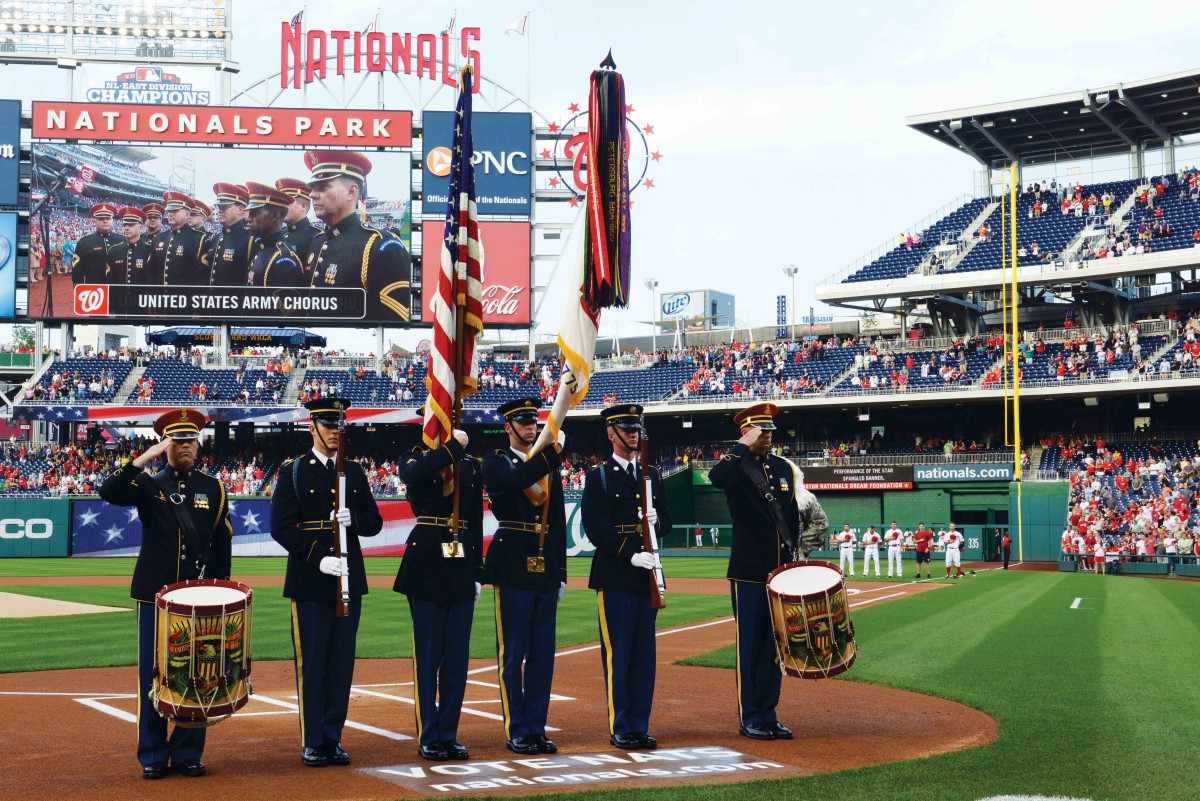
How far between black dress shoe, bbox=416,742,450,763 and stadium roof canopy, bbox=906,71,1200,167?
42479 millimetres

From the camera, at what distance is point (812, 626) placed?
25.8 ft

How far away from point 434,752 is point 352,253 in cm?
4178

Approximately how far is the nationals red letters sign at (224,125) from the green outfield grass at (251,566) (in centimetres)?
1766

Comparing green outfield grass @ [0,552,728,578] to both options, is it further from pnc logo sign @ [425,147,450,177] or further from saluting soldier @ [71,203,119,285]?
pnc logo sign @ [425,147,450,177]

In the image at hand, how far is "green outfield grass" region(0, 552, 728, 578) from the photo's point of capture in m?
31.7

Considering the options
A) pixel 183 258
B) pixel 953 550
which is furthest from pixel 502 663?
pixel 183 258

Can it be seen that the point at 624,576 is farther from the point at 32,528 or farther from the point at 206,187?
the point at 206,187

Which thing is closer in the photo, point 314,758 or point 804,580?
point 314,758

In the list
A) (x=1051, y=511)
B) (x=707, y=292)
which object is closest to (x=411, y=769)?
(x=1051, y=511)

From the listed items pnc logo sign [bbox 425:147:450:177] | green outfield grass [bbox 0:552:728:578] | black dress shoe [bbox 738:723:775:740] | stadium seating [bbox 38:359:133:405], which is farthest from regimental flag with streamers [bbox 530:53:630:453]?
stadium seating [bbox 38:359:133:405]

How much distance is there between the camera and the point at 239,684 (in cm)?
→ 699

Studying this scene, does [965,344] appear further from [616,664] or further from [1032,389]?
[616,664]

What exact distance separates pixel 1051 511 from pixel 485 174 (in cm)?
2608

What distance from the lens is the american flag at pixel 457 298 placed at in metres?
8.17
